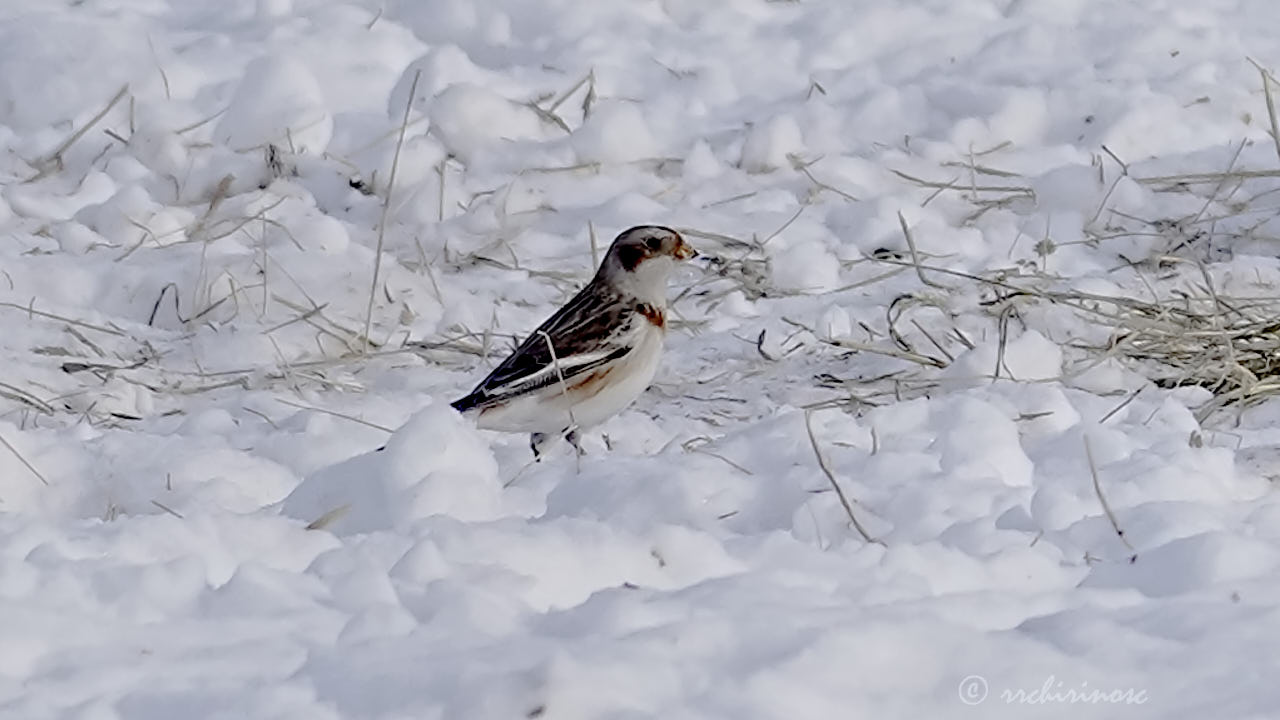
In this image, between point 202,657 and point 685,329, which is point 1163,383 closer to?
point 685,329

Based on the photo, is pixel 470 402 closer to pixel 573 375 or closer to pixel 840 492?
Answer: pixel 573 375

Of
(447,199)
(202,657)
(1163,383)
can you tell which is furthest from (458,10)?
(202,657)

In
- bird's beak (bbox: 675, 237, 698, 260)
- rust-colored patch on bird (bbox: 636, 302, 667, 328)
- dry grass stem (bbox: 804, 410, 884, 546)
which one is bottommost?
rust-colored patch on bird (bbox: 636, 302, 667, 328)

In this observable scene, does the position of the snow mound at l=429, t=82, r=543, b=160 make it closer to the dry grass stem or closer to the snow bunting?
the snow bunting

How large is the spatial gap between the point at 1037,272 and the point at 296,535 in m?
3.19

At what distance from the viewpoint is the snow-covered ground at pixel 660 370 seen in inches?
104

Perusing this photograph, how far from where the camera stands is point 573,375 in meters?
4.71

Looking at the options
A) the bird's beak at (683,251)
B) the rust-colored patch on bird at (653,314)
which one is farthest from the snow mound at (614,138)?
the rust-colored patch on bird at (653,314)

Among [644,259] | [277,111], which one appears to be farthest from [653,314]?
[277,111]

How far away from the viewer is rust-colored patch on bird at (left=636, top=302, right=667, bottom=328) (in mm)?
4930

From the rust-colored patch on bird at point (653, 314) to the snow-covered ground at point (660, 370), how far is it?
25 centimetres

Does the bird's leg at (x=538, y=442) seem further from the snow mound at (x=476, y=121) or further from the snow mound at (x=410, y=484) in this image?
the snow mound at (x=476, y=121)

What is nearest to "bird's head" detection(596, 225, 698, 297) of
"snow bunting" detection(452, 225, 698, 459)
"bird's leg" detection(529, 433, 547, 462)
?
"snow bunting" detection(452, 225, 698, 459)

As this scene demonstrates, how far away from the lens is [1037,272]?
19.2ft
